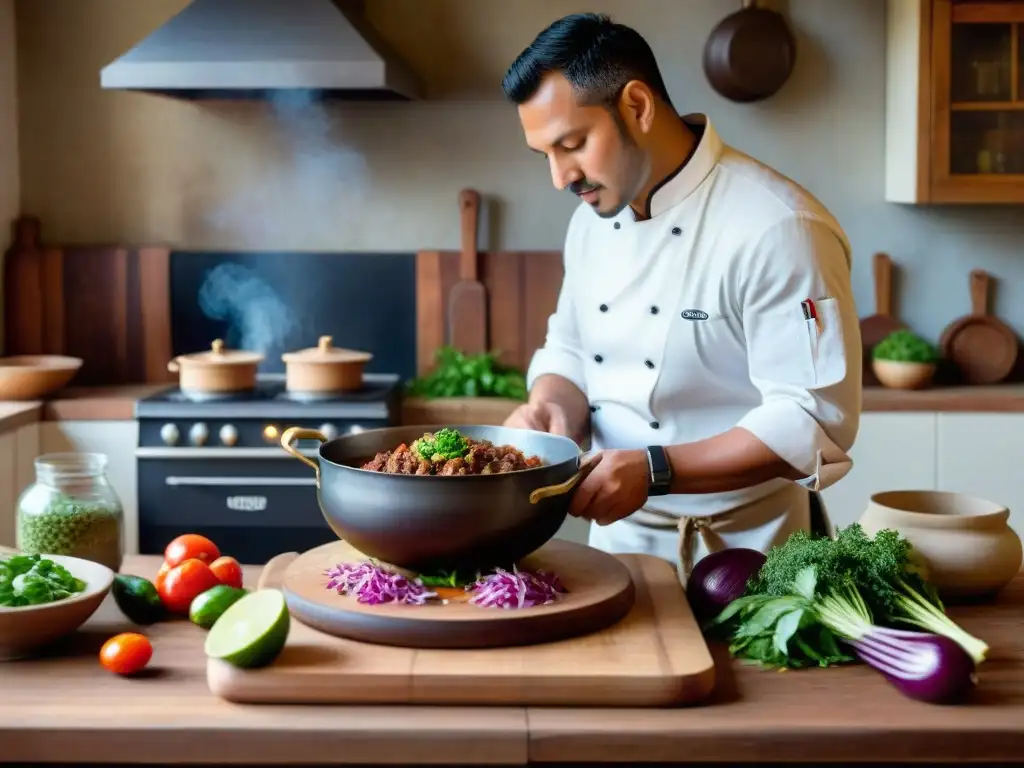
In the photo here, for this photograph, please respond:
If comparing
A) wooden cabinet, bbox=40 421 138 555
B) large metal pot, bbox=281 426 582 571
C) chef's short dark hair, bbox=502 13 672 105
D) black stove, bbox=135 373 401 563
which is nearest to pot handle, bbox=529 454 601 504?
large metal pot, bbox=281 426 582 571

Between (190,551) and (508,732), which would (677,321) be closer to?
(190,551)

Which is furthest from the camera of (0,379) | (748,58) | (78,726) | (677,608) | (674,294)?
(748,58)

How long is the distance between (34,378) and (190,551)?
2137 mm

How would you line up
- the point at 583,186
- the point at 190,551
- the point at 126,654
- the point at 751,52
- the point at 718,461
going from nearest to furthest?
the point at 126,654 → the point at 190,551 → the point at 718,461 → the point at 583,186 → the point at 751,52

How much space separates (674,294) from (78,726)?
1.27 metres

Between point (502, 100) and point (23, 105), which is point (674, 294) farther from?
point (23, 105)

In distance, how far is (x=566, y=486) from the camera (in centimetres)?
151

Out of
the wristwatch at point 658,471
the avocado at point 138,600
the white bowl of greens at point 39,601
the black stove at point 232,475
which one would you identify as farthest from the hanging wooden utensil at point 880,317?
the white bowl of greens at point 39,601

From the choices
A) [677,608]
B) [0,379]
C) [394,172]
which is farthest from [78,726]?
[394,172]

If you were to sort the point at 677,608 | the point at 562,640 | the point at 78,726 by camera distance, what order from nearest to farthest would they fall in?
1. the point at 78,726
2. the point at 562,640
3. the point at 677,608

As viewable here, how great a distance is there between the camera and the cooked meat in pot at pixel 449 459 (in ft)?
5.02

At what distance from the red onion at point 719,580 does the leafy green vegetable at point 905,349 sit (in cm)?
239

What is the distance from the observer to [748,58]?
392cm

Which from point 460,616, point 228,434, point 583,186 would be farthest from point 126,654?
point 228,434
